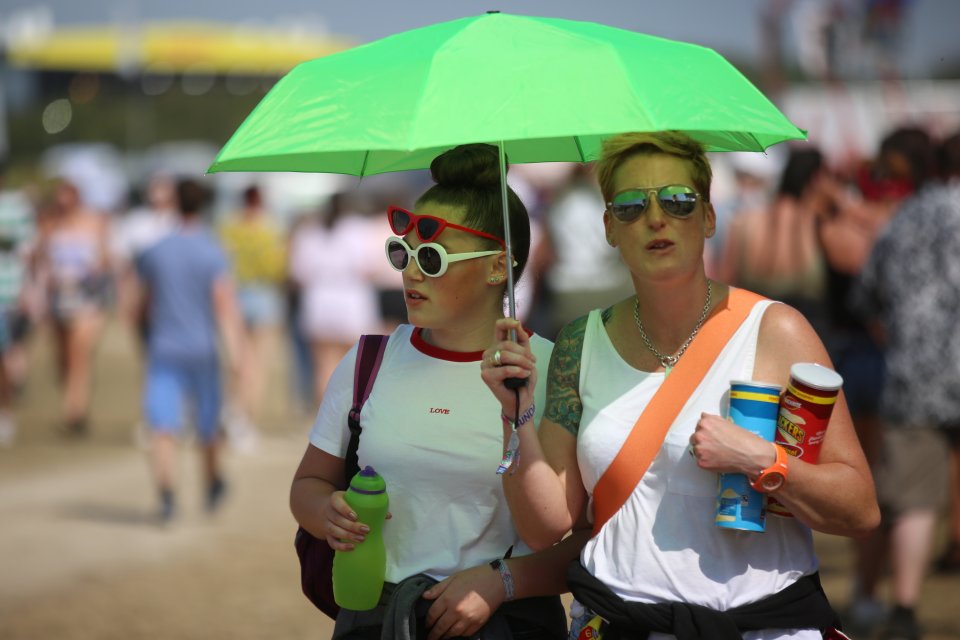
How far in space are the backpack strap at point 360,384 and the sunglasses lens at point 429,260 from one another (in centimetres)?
31

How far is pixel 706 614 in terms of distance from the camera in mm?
2537

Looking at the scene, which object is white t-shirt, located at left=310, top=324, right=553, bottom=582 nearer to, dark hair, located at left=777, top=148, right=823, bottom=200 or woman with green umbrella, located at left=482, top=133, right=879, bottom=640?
woman with green umbrella, located at left=482, top=133, right=879, bottom=640

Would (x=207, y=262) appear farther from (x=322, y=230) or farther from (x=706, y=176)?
(x=706, y=176)

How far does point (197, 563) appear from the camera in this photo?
6996 millimetres

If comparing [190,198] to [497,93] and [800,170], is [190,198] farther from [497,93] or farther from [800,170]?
[497,93]

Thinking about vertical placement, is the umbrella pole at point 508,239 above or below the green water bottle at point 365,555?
above

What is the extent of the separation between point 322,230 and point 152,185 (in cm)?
260

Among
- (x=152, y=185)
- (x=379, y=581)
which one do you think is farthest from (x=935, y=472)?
(x=152, y=185)

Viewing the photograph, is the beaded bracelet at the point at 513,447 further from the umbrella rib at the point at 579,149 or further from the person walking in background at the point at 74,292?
the person walking in background at the point at 74,292

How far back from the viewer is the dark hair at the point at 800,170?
630cm

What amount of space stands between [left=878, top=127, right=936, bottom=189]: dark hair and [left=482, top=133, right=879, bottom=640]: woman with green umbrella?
3.33 metres

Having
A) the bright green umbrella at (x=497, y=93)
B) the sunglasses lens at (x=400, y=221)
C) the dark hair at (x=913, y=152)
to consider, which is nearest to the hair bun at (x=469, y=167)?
the sunglasses lens at (x=400, y=221)

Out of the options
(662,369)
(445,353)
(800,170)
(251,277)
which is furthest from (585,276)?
(662,369)

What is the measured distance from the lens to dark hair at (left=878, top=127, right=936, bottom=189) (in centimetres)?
565
